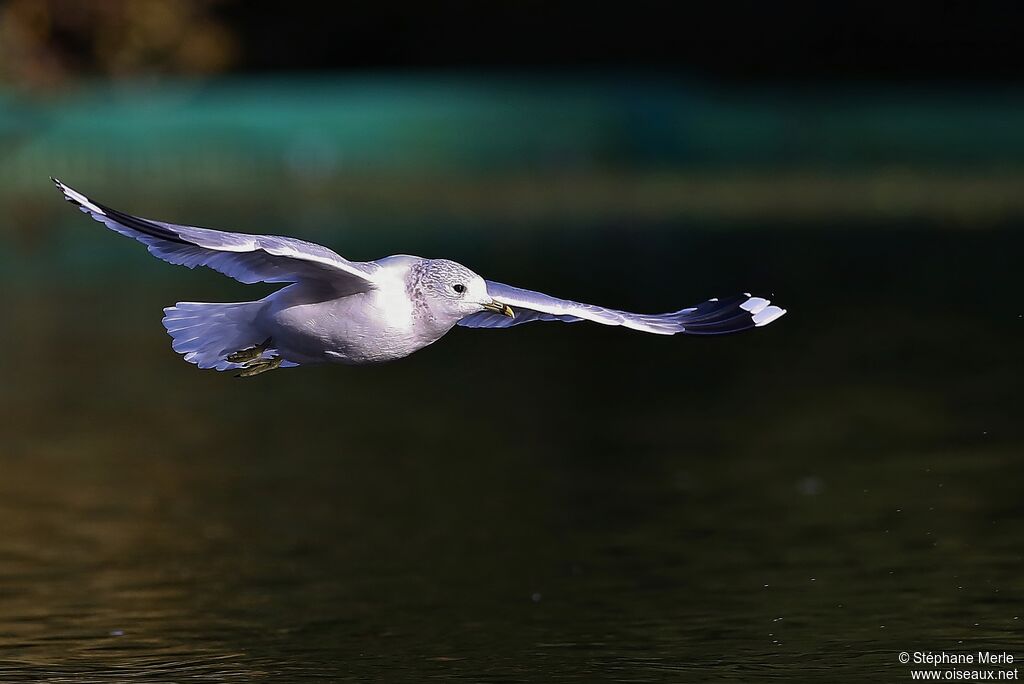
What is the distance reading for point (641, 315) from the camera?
468 inches

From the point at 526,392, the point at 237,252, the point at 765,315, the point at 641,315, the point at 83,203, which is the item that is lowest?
the point at 526,392

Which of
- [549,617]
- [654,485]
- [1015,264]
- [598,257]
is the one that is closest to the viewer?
[549,617]

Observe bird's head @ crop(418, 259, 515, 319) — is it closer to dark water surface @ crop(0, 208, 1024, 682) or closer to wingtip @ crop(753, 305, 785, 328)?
wingtip @ crop(753, 305, 785, 328)

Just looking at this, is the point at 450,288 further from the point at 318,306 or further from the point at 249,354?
the point at 249,354

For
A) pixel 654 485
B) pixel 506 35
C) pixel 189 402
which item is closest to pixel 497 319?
pixel 654 485

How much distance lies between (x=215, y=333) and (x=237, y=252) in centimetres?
117

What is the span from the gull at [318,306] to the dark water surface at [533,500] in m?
1.77

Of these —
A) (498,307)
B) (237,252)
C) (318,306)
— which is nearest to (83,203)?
(237,252)

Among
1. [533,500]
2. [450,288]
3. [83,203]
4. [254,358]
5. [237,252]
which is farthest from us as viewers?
[533,500]

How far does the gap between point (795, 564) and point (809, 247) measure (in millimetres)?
26049

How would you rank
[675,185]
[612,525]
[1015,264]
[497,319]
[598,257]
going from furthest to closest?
1. [675,185]
2. [598,257]
3. [1015,264]
4. [612,525]
5. [497,319]

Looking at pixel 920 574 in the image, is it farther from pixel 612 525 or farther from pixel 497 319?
pixel 497 319

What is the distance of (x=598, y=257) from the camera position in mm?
39219

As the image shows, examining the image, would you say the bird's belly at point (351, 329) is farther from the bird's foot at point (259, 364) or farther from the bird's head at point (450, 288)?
the bird's foot at point (259, 364)
